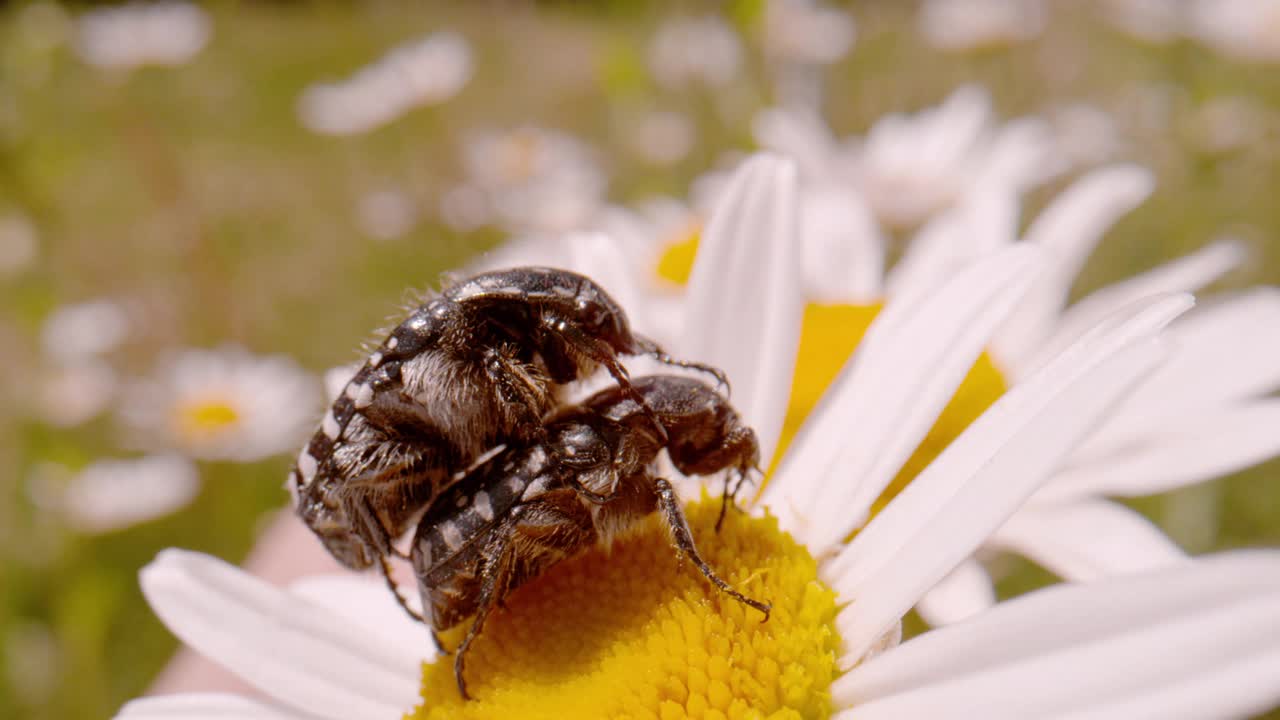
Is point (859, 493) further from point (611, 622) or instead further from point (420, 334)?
point (420, 334)

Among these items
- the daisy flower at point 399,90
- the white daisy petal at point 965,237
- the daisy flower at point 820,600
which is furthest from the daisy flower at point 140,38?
the daisy flower at point 820,600

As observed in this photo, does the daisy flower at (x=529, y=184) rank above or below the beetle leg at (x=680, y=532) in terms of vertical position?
below

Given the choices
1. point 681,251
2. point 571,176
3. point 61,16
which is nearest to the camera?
point 681,251

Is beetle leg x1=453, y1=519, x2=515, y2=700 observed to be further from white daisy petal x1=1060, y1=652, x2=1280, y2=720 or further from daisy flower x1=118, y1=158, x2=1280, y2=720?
white daisy petal x1=1060, y1=652, x2=1280, y2=720

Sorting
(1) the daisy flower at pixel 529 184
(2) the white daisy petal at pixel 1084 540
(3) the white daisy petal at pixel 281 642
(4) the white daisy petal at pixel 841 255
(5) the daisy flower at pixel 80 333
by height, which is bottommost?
(5) the daisy flower at pixel 80 333

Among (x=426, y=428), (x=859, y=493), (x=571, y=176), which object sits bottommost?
(x=571, y=176)

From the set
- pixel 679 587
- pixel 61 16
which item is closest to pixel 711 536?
pixel 679 587

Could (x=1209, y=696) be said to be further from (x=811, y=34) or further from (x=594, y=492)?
(x=811, y=34)

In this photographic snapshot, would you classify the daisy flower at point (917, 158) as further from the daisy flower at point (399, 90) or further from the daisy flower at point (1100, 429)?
the daisy flower at point (399, 90)
